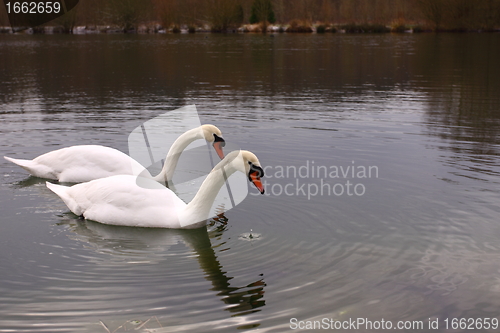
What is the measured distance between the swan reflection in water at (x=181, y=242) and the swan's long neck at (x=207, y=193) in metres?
0.25

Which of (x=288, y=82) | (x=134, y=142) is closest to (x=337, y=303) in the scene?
(x=134, y=142)

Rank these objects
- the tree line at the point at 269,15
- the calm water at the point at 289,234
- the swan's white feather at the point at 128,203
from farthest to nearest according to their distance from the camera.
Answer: the tree line at the point at 269,15
the swan's white feather at the point at 128,203
the calm water at the point at 289,234

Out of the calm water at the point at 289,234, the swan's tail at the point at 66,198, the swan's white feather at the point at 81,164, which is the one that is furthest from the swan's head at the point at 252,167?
the swan's white feather at the point at 81,164

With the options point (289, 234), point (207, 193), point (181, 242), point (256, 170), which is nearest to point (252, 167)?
point (256, 170)

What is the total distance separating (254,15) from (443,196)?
3123 inches

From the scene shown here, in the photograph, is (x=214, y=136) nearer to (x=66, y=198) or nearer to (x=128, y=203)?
(x=128, y=203)

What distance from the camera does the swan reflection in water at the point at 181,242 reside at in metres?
5.54

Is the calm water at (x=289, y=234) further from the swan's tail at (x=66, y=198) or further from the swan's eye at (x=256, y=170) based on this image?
the swan's eye at (x=256, y=170)

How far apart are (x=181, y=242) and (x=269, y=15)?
79.3 m

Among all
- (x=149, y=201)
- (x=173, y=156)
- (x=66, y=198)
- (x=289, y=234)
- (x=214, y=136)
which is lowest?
(x=289, y=234)

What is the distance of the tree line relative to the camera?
67.3 metres

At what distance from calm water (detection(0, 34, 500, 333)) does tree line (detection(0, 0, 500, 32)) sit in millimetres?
55932

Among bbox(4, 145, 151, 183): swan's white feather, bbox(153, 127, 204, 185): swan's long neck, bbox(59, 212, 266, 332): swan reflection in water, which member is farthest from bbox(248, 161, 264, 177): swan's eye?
bbox(4, 145, 151, 183): swan's white feather

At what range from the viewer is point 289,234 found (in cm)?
715
